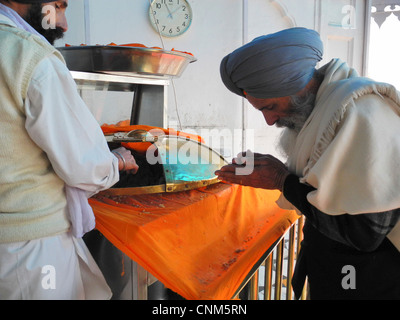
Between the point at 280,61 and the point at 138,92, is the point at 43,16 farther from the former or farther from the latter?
the point at 138,92

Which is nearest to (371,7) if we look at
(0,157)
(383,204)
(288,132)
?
(288,132)

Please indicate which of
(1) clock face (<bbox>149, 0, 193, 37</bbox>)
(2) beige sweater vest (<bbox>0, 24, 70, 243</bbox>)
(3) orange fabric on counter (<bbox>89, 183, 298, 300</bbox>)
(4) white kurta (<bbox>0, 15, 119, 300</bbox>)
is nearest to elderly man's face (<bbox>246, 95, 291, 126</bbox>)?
(3) orange fabric on counter (<bbox>89, 183, 298, 300</bbox>)

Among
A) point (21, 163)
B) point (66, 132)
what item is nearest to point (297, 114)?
point (66, 132)

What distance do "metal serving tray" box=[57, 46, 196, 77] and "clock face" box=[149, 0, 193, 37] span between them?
10.5 feet

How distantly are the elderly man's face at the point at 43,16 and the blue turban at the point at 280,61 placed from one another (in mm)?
595

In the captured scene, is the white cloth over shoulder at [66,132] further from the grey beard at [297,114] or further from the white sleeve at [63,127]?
the grey beard at [297,114]

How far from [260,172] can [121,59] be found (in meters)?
0.92

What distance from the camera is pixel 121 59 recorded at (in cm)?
164

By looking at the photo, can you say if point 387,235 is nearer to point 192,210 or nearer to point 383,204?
point 383,204

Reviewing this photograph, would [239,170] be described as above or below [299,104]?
below

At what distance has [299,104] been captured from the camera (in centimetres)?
114

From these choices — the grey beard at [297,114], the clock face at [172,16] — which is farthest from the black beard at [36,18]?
the clock face at [172,16]
